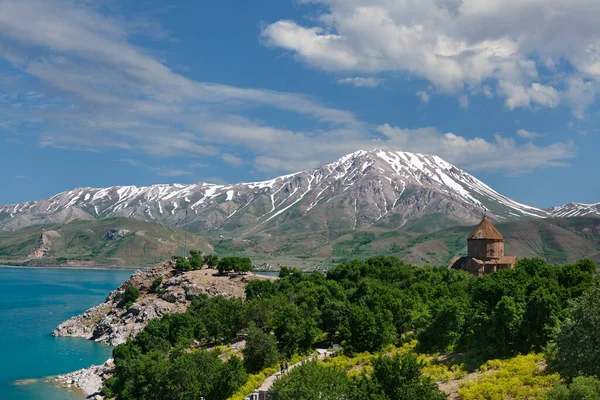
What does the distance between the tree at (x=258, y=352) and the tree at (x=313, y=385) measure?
766 inches

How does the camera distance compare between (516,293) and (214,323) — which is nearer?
(516,293)

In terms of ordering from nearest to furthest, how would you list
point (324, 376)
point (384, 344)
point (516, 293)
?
point (324, 376) < point (516, 293) < point (384, 344)

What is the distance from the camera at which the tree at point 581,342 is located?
27.7m

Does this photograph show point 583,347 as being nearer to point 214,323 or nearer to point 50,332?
point 214,323

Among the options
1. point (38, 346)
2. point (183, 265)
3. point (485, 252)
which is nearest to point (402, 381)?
point (485, 252)

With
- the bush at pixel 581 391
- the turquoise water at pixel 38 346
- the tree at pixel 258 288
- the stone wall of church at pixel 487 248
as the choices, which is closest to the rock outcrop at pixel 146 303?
the turquoise water at pixel 38 346

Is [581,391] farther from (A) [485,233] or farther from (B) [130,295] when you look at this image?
(B) [130,295]

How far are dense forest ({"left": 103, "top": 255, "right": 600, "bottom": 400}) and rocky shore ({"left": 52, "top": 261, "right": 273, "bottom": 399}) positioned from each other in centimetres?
1866

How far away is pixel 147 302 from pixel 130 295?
18.8ft

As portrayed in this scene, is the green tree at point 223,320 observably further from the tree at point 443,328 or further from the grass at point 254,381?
the tree at point 443,328

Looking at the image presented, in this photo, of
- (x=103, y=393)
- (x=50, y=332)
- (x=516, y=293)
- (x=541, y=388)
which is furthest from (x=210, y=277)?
(x=541, y=388)

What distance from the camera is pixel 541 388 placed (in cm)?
3098

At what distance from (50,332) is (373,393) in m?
85.0

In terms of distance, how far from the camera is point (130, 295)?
317 feet
